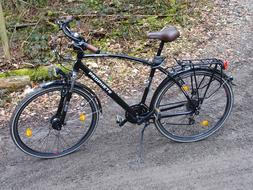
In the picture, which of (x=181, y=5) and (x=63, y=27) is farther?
(x=181, y=5)

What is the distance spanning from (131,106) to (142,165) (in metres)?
0.66

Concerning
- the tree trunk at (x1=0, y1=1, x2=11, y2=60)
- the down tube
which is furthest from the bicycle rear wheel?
the tree trunk at (x1=0, y1=1, x2=11, y2=60)

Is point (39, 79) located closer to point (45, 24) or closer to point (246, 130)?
point (45, 24)

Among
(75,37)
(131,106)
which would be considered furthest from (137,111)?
(75,37)

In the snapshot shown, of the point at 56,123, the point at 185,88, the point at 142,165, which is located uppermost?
the point at 185,88

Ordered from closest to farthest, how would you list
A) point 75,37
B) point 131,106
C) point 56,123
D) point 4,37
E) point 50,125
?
point 75,37
point 56,123
point 131,106
point 50,125
point 4,37

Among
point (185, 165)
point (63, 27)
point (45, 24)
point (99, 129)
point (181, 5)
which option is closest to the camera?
point (63, 27)

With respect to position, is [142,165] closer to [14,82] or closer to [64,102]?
[64,102]

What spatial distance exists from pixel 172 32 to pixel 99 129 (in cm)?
163

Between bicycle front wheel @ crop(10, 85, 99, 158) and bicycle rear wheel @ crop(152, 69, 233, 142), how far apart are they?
820 millimetres

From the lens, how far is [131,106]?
4266 millimetres

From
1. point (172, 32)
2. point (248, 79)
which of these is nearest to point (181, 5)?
point (248, 79)

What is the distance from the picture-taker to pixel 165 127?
→ 4621 millimetres

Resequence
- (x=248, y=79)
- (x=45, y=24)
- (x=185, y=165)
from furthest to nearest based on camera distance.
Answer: (x=45, y=24), (x=248, y=79), (x=185, y=165)
